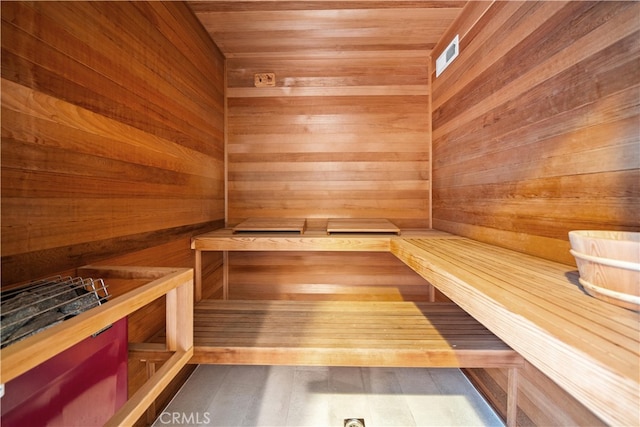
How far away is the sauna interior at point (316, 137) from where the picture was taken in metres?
0.81

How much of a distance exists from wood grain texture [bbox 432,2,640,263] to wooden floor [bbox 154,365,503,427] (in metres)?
1.00

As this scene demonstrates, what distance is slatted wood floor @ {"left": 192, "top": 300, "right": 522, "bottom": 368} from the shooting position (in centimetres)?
124

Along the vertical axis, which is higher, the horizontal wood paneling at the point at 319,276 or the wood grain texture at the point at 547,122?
the wood grain texture at the point at 547,122

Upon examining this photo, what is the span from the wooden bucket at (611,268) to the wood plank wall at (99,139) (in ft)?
4.88

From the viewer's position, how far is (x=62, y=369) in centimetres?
70

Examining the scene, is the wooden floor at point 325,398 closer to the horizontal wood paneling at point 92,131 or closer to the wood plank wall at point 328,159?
the wood plank wall at point 328,159

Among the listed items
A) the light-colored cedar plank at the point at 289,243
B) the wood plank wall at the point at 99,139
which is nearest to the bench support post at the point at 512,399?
the light-colored cedar plank at the point at 289,243

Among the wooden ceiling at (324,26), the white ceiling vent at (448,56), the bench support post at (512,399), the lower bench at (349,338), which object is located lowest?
the bench support post at (512,399)

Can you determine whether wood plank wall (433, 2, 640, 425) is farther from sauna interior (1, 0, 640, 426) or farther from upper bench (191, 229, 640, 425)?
upper bench (191, 229, 640, 425)

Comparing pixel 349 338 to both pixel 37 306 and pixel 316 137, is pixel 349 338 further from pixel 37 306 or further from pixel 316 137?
pixel 316 137

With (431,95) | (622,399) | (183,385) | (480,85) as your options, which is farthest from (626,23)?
(183,385)

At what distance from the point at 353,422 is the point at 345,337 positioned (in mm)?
461

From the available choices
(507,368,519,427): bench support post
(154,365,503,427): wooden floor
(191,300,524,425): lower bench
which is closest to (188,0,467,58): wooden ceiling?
(191,300,524,425): lower bench

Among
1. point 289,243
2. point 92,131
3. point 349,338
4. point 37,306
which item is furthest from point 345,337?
point 92,131
